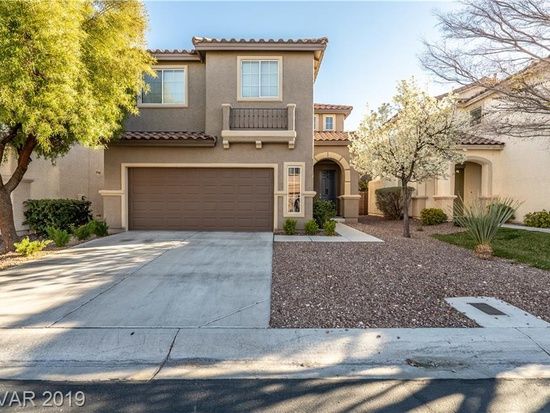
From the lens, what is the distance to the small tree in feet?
32.9

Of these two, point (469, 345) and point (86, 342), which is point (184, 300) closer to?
point (86, 342)

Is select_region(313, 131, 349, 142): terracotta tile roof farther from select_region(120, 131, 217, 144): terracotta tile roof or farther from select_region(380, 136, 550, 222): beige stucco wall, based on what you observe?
select_region(120, 131, 217, 144): terracotta tile roof

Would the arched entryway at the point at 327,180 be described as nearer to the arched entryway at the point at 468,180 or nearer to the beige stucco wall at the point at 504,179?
the beige stucco wall at the point at 504,179

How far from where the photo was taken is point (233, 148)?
11969 mm

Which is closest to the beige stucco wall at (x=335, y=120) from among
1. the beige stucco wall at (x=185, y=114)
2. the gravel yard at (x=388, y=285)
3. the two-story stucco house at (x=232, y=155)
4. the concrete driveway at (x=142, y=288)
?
the two-story stucco house at (x=232, y=155)

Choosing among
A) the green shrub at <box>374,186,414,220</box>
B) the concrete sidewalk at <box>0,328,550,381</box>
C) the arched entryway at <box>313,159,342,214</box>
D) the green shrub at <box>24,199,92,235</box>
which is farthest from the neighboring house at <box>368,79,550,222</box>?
the green shrub at <box>24,199,92,235</box>

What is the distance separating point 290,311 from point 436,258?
5150mm

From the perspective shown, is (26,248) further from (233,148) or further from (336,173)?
(336,173)

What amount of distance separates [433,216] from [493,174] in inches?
160

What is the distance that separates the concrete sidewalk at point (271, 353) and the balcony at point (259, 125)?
8.59 m

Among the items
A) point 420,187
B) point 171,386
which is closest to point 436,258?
point 171,386

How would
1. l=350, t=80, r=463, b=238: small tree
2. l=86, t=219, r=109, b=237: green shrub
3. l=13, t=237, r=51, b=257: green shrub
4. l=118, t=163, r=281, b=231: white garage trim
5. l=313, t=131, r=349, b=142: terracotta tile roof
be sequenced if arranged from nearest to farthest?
l=13, t=237, r=51, b=257: green shrub, l=350, t=80, r=463, b=238: small tree, l=86, t=219, r=109, b=237: green shrub, l=118, t=163, r=281, b=231: white garage trim, l=313, t=131, r=349, b=142: terracotta tile roof

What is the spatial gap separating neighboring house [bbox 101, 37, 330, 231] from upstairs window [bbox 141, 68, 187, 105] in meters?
0.59

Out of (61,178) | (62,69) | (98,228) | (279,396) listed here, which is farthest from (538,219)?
(61,178)
